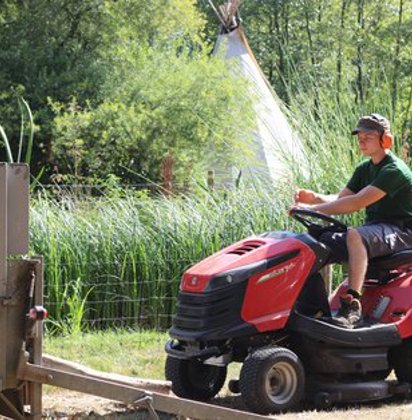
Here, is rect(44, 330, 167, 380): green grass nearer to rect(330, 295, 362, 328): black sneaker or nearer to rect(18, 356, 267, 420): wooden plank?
rect(330, 295, 362, 328): black sneaker

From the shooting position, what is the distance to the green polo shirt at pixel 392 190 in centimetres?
677

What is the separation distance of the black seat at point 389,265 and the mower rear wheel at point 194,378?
3.64ft

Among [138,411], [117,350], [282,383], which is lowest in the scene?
[117,350]

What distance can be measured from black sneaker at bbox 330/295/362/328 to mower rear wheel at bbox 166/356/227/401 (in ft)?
2.59

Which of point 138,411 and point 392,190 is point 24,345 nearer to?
point 138,411

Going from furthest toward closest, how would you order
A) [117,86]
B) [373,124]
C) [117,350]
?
[117,86]
[117,350]
[373,124]

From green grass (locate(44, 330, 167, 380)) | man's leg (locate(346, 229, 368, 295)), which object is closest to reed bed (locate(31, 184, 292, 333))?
green grass (locate(44, 330, 167, 380))

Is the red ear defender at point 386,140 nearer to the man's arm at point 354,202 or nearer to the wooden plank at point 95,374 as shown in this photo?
the man's arm at point 354,202

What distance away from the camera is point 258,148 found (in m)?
17.7

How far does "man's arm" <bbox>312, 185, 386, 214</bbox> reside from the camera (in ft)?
22.1

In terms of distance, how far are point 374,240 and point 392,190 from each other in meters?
0.35

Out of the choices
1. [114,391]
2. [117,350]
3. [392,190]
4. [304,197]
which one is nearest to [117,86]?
[117,350]

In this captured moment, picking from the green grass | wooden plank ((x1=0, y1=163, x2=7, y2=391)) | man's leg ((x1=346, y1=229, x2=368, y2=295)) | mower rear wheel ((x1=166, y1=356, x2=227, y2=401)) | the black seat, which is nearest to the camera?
wooden plank ((x1=0, y1=163, x2=7, y2=391))

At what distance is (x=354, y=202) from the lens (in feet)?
22.1
